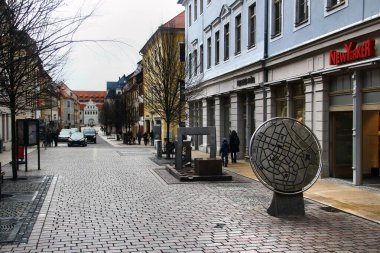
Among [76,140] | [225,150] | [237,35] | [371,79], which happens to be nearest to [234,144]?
[225,150]

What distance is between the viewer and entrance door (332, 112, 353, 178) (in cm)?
1555

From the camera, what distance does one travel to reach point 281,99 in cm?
1970

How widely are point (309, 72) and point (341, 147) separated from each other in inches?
108

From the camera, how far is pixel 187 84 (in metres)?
29.6

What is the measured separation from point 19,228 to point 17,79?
503 cm

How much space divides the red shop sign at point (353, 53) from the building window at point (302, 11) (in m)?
3.16

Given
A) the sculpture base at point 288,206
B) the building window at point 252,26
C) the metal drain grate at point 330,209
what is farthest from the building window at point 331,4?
the building window at point 252,26

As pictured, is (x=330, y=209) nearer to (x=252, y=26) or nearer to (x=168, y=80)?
(x=252, y=26)

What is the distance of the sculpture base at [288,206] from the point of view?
9461mm

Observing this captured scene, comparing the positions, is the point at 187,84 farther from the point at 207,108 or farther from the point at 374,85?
the point at 374,85

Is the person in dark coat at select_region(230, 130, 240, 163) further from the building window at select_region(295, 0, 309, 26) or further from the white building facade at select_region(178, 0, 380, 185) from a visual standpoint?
the building window at select_region(295, 0, 309, 26)

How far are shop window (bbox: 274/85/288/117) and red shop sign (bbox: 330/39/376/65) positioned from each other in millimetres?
4807

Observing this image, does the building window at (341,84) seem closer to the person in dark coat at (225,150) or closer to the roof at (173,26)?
the person in dark coat at (225,150)

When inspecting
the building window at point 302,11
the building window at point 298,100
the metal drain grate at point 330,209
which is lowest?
the metal drain grate at point 330,209
